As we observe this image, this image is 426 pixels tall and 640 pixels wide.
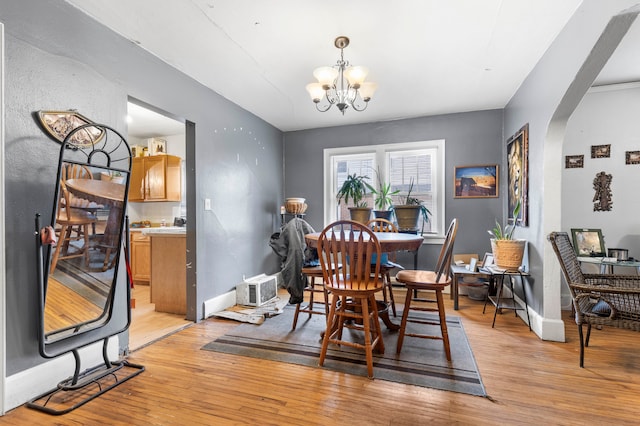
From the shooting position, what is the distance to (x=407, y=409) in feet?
5.49

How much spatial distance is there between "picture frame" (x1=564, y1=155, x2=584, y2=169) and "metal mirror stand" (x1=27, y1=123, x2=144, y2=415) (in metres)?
4.38

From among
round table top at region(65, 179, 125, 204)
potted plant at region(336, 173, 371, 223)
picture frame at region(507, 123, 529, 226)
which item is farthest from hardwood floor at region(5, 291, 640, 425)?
potted plant at region(336, 173, 371, 223)

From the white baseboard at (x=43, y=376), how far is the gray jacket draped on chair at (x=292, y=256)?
1.47m

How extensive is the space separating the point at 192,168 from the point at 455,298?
128 inches

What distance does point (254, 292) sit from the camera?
142 inches

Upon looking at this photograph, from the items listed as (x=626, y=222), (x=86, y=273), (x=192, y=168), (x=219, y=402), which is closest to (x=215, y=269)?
(x=192, y=168)

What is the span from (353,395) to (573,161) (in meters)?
3.55

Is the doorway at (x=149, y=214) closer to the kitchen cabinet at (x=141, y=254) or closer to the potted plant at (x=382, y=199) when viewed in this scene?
the kitchen cabinet at (x=141, y=254)

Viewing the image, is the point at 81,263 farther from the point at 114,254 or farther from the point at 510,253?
the point at 510,253

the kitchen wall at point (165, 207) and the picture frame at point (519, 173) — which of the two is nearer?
the picture frame at point (519, 173)

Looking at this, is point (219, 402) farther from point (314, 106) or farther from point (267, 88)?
point (314, 106)

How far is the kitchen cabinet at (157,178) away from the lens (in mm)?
4996

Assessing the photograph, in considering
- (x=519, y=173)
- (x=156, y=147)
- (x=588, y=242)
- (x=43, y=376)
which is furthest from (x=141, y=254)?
(x=588, y=242)

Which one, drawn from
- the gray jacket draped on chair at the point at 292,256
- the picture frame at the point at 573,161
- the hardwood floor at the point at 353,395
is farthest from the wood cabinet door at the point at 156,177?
the picture frame at the point at 573,161
